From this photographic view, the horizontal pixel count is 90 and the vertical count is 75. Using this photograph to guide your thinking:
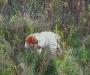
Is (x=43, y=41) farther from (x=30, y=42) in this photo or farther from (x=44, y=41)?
(x=30, y=42)

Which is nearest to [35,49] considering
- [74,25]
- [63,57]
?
[63,57]

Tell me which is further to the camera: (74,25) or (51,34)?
(74,25)

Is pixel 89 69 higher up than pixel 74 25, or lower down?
lower down

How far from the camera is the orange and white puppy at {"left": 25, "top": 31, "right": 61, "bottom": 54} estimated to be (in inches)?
199

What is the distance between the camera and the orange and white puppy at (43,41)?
5.05 metres

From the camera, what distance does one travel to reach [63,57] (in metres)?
4.92

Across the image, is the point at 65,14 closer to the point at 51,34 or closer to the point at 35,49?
the point at 51,34

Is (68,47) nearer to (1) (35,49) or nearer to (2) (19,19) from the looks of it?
(1) (35,49)

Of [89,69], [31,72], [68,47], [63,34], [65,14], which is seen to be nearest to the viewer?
[31,72]

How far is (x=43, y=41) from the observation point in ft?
17.0

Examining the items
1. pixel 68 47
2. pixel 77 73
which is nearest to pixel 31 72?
pixel 77 73

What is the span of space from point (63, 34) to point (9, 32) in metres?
0.84

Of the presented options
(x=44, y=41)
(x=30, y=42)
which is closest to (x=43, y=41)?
(x=44, y=41)

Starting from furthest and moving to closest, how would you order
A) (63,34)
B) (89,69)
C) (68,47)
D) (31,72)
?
(63,34), (68,47), (89,69), (31,72)
